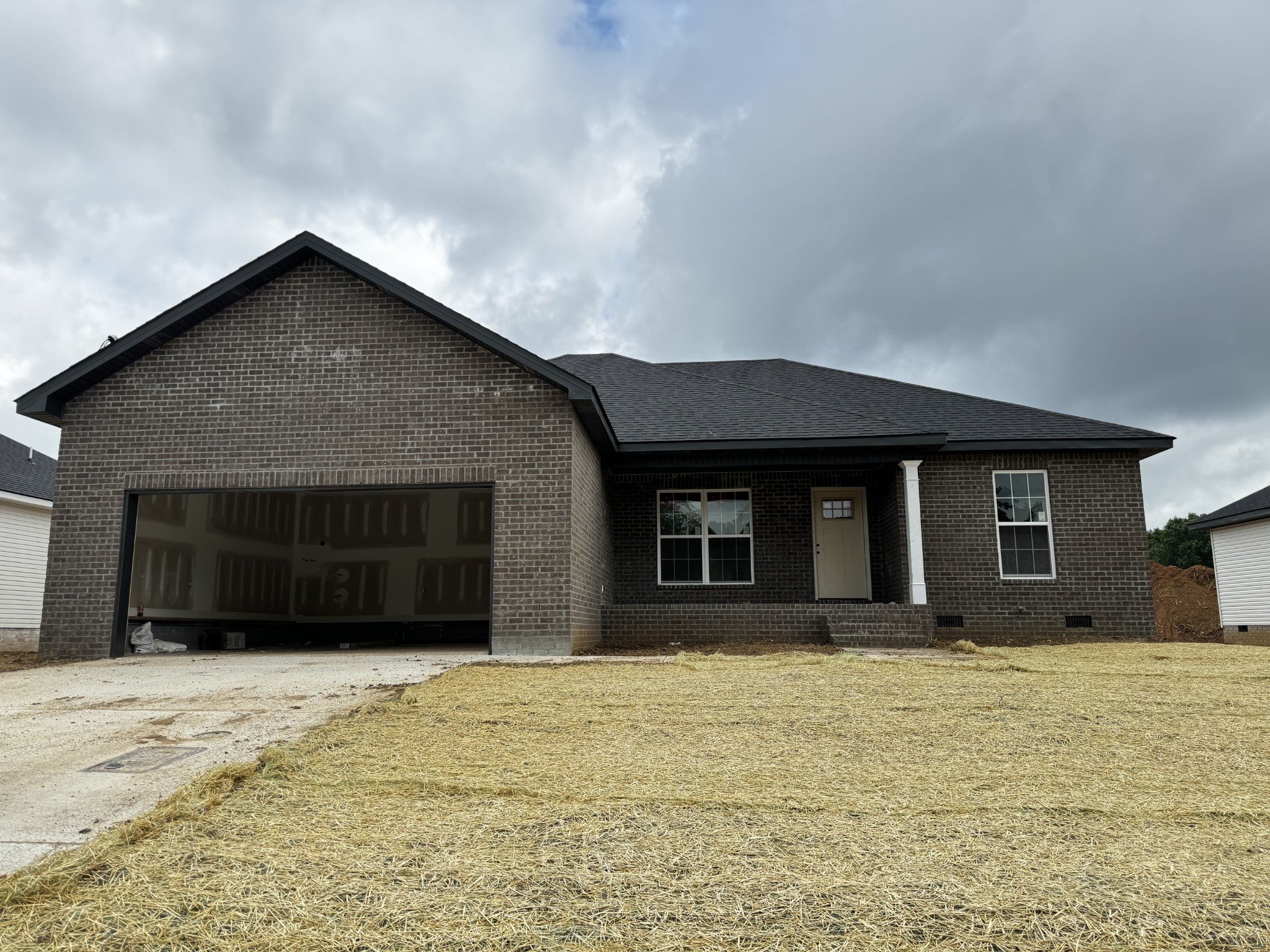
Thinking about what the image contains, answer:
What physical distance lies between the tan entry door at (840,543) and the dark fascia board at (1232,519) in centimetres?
1179

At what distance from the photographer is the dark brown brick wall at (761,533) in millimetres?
14648

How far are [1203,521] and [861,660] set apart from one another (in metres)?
18.7

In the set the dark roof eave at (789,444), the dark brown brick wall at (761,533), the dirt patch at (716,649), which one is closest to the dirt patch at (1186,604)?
the dark brown brick wall at (761,533)

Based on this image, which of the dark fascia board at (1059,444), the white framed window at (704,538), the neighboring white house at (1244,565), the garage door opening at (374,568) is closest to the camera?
the dark fascia board at (1059,444)

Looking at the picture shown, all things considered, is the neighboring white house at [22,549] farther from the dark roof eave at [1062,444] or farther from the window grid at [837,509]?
the dark roof eave at [1062,444]

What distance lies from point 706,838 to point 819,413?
37.9 feet

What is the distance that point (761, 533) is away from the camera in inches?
583

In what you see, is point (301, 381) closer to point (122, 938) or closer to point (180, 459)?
point (180, 459)

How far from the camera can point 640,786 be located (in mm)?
4109

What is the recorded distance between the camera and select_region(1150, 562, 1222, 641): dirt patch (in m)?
23.7

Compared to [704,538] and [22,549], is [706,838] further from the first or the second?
[22,549]

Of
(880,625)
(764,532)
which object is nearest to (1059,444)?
(880,625)

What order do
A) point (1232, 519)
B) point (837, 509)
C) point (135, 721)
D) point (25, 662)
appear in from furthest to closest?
point (1232, 519) < point (837, 509) < point (25, 662) < point (135, 721)

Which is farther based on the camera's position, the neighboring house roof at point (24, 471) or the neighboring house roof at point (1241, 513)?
the neighboring house roof at point (1241, 513)
